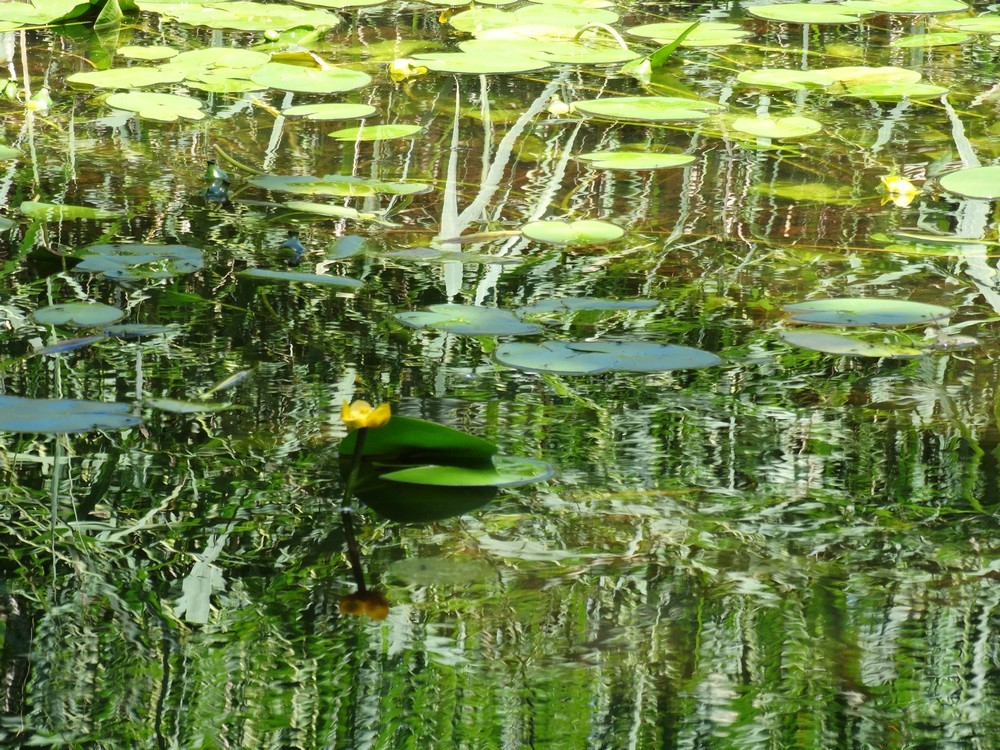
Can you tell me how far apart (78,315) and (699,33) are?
2227 millimetres

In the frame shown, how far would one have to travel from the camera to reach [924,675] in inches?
35.5

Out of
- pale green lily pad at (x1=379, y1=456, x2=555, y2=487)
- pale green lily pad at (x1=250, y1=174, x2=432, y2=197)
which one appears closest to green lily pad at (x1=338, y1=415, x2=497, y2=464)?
pale green lily pad at (x1=379, y1=456, x2=555, y2=487)

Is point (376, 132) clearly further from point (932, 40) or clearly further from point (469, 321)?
point (932, 40)

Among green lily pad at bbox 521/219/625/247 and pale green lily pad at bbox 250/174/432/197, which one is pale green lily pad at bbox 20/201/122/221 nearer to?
pale green lily pad at bbox 250/174/432/197

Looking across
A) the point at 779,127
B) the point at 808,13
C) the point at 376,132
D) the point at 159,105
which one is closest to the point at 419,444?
the point at 376,132

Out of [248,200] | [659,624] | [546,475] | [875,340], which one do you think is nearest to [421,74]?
[248,200]

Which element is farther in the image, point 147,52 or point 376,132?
point 147,52

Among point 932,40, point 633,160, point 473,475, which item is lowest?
point 473,475

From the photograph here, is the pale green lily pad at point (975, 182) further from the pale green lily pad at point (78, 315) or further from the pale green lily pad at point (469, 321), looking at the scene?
the pale green lily pad at point (78, 315)

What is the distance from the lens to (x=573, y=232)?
1.87 m

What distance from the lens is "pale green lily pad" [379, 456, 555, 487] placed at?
3.86 ft

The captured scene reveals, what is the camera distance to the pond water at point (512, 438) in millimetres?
888

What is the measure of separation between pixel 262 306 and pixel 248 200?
475 millimetres

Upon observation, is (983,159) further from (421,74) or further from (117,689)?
(117,689)
